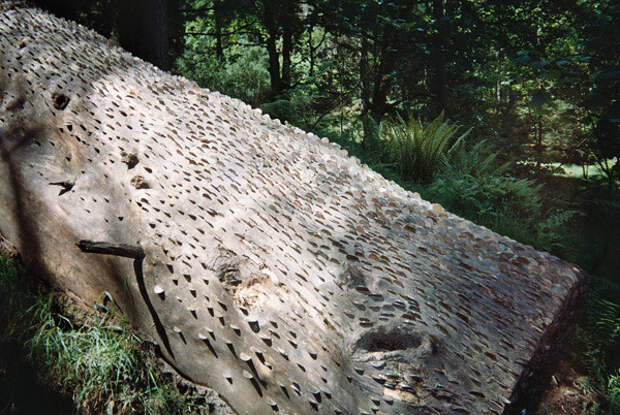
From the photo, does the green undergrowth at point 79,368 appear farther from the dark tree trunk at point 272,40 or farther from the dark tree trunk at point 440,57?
the dark tree trunk at point 272,40

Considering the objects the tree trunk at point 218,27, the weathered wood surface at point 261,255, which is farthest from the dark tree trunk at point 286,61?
the weathered wood surface at point 261,255

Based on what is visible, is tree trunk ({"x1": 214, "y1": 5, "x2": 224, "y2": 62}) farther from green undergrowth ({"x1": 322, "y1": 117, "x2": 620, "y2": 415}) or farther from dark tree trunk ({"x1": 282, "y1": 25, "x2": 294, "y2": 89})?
green undergrowth ({"x1": 322, "y1": 117, "x2": 620, "y2": 415})

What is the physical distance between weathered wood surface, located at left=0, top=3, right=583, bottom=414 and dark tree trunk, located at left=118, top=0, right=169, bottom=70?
7.33ft

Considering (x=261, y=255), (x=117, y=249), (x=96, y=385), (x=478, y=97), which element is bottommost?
(x=96, y=385)

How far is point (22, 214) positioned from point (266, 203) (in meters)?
1.69

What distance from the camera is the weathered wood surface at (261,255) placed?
4.90 feet

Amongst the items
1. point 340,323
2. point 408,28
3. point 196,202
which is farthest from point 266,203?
point 408,28

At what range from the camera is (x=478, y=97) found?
7238 millimetres

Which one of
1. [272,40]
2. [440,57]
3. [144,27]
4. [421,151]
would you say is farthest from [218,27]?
[421,151]

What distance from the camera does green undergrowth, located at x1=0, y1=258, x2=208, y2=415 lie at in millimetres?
1817

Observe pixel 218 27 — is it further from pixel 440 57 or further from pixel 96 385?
pixel 96 385

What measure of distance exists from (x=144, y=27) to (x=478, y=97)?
19.6ft

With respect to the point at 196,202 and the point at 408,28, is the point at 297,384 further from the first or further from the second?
the point at 408,28

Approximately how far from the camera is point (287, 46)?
285 inches
